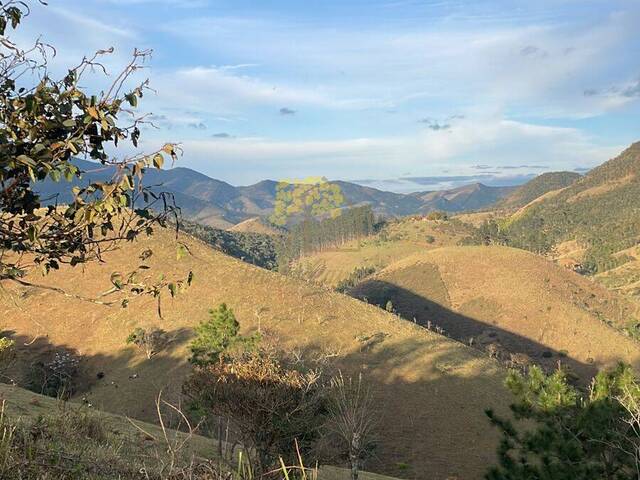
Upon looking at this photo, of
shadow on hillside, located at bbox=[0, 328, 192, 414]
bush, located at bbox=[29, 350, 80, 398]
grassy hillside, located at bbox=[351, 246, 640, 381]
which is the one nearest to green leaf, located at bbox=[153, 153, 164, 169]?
shadow on hillside, located at bbox=[0, 328, 192, 414]

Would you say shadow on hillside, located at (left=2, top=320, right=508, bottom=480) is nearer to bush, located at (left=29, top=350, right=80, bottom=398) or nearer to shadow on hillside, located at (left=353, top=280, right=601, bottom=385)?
bush, located at (left=29, top=350, right=80, bottom=398)

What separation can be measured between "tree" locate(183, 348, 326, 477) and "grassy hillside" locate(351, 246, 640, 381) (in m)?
74.9

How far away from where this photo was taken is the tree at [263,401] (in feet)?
79.5

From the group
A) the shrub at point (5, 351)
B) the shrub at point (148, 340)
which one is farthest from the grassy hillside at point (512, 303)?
the shrub at point (5, 351)

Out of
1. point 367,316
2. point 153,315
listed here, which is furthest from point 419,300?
point 153,315

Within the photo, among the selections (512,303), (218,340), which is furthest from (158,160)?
(512,303)

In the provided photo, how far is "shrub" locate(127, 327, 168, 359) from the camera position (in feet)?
226

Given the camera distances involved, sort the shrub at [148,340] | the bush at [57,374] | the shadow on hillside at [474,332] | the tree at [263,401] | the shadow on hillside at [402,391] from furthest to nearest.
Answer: the shadow on hillside at [474,332] < the shrub at [148,340] < the bush at [57,374] < the shadow on hillside at [402,391] < the tree at [263,401]

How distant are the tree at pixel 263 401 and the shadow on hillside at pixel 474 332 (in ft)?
218

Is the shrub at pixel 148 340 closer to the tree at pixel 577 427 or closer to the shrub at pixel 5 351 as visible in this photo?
the shrub at pixel 5 351

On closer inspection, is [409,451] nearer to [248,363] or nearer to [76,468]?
[248,363]

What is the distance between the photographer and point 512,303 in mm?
121812

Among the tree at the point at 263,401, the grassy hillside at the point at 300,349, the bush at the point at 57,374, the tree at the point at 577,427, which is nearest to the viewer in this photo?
the tree at the point at 577,427

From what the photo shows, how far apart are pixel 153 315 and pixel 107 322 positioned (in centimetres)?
752
